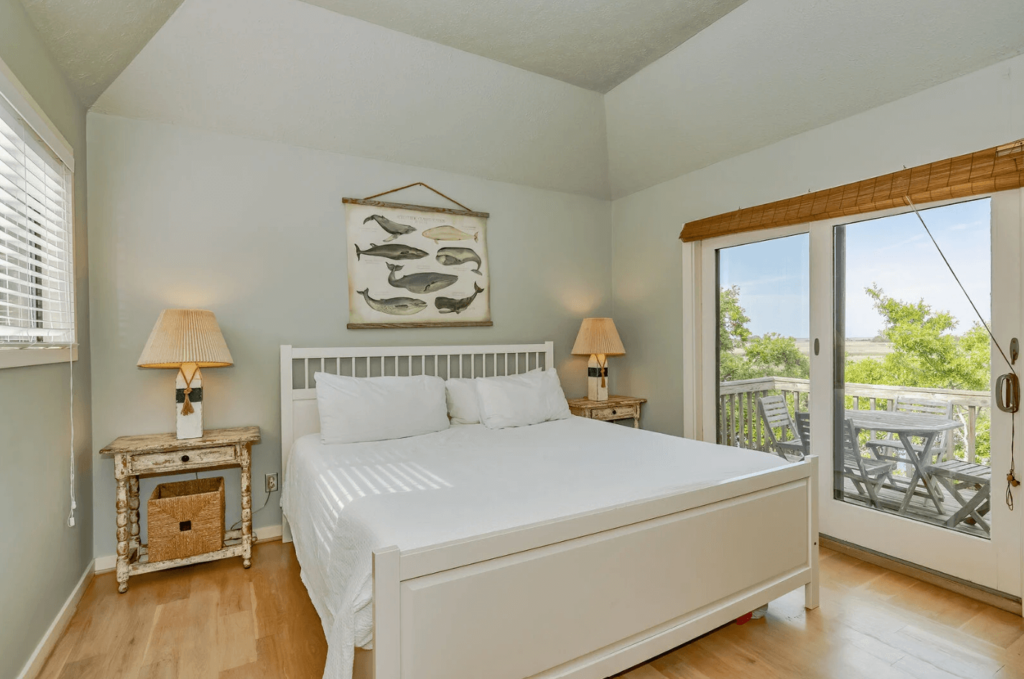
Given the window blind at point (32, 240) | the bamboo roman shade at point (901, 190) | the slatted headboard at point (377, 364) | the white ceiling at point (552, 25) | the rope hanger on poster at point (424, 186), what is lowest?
the slatted headboard at point (377, 364)

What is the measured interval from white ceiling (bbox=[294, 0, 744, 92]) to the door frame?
51.0 inches

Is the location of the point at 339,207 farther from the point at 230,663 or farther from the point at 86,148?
the point at 230,663

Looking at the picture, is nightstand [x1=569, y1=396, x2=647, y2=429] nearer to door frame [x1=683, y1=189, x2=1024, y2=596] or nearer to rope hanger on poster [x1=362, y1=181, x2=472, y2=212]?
door frame [x1=683, y1=189, x2=1024, y2=596]

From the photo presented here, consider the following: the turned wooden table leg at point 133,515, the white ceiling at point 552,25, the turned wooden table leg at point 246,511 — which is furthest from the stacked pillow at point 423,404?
the white ceiling at point 552,25

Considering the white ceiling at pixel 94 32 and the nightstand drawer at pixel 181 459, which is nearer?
the white ceiling at pixel 94 32

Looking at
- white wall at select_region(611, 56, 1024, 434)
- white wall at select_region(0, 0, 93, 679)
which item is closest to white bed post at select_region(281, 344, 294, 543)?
white wall at select_region(0, 0, 93, 679)

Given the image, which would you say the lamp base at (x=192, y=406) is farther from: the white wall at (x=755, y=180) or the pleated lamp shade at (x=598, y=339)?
the white wall at (x=755, y=180)

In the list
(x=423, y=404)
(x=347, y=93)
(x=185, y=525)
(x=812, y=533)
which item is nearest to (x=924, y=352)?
(x=812, y=533)

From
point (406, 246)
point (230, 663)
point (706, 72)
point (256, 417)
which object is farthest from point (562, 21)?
point (230, 663)

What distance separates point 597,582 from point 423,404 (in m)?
1.56

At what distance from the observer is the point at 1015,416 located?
2248mm

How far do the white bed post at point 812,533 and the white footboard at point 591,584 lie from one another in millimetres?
78

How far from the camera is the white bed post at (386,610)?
1261 millimetres

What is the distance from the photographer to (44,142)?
1962mm
